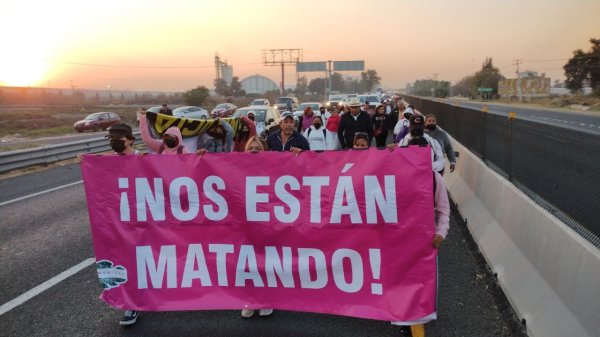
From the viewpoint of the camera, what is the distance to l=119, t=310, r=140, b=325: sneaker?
160 inches

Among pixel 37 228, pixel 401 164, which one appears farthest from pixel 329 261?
pixel 37 228

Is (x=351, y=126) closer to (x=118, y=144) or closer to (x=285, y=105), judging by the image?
(x=118, y=144)

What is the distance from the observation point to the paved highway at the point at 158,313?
389cm

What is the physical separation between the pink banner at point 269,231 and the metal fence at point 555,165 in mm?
1609

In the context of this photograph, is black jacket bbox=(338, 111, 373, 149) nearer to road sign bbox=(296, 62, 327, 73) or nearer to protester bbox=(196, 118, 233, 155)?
protester bbox=(196, 118, 233, 155)

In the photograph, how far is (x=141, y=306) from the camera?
13.6 feet

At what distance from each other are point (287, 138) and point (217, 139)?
1.17 meters

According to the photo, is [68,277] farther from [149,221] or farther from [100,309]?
[149,221]

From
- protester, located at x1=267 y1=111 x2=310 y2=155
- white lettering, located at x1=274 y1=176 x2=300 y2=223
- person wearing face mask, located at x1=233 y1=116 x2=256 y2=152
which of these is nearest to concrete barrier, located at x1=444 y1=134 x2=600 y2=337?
white lettering, located at x1=274 y1=176 x2=300 y2=223

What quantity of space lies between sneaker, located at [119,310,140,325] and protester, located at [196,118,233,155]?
290 centimetres

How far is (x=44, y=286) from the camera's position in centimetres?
496

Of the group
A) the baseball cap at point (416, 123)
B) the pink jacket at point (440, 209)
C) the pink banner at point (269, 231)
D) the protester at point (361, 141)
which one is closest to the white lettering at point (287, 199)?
the pink banner at point (269, 231)

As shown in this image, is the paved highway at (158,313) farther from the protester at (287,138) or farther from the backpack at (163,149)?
the protester at (287,138)

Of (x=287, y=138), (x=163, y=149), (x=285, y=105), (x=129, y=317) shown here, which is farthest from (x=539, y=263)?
(x=285, y=105)
